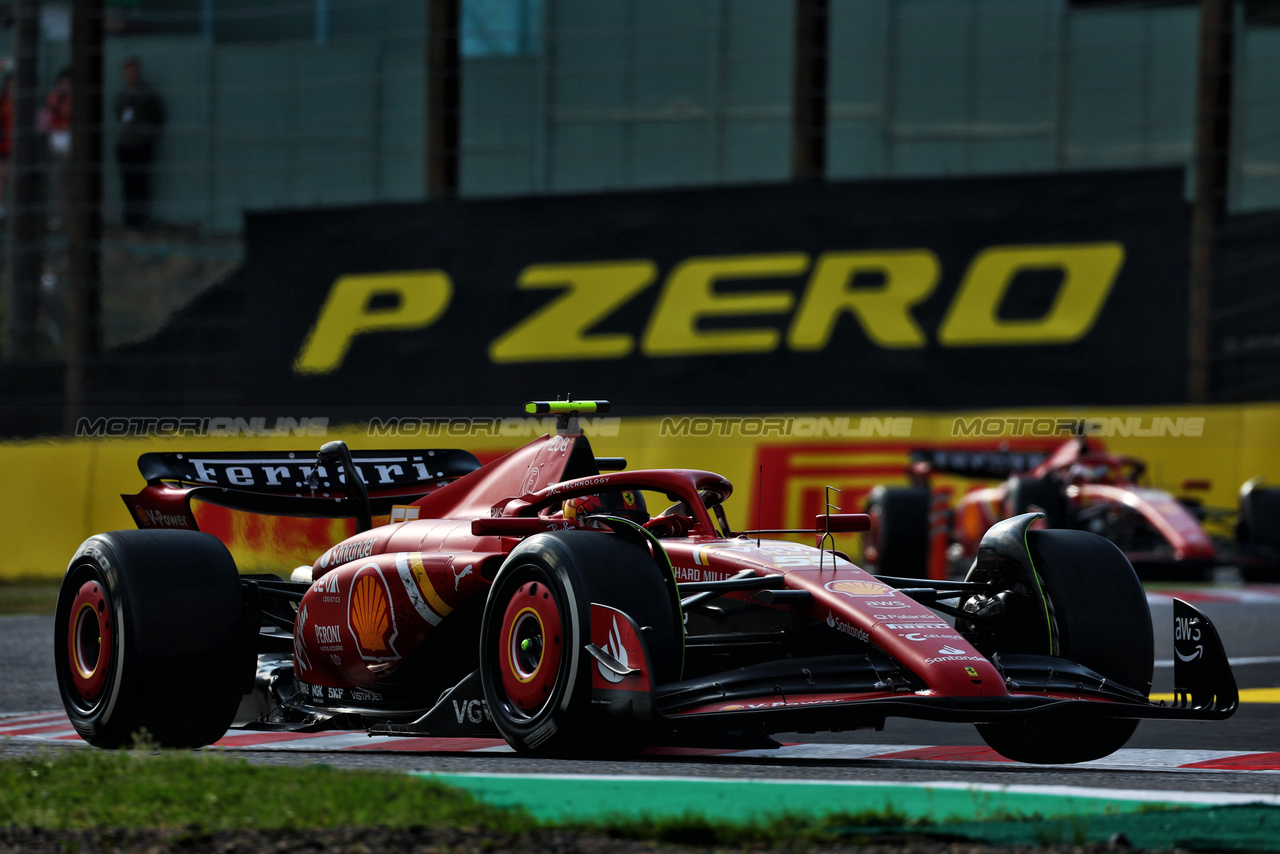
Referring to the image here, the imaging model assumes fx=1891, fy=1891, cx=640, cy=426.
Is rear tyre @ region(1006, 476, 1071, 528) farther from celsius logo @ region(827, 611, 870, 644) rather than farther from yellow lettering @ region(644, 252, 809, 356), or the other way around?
celsius logo @ region(827, 611, 870, 644)

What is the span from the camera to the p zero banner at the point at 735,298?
50.0 feet

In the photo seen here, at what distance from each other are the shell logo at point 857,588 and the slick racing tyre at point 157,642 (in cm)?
210

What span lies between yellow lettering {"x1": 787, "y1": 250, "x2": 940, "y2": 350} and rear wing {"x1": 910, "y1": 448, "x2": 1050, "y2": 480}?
3.60 feet

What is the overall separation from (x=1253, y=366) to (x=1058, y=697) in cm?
1456

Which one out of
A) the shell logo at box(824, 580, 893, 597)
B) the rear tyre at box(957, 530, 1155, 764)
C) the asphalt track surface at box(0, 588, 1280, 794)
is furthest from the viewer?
the rear tyre at box(957, 530, 1155, 764)

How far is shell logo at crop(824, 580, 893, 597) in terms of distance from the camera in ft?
18.9

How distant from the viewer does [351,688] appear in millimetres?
6766

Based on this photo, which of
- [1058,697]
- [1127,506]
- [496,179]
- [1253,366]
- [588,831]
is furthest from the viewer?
[496,179]

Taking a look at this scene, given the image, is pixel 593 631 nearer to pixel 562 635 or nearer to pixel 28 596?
pixel 562 635

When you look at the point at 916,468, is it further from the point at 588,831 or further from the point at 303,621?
the point at 588,831

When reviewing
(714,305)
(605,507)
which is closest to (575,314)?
(714,305)

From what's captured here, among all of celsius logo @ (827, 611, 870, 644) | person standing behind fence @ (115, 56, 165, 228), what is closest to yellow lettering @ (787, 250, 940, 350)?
person standing behind fence @ (115, 56, 165, 228)

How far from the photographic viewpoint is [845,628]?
18.5 feet

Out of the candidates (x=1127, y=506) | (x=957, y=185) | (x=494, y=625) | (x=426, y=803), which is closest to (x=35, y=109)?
(x=957, y=185)
